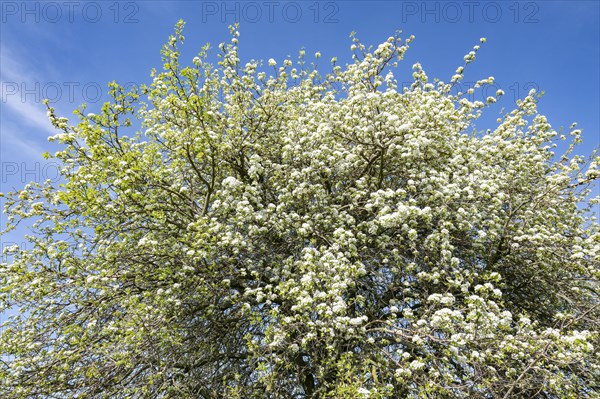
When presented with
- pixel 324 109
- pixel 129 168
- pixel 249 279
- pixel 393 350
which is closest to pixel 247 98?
pixel 324 109

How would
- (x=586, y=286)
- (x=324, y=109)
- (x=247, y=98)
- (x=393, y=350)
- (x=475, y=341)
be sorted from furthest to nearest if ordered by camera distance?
(x=247, y=98), (x=324, y=109), (x=586, y=286), (x=393, y=350), (x=475, y=341)

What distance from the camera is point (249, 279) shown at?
1023 centimetres

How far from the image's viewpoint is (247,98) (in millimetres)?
11703

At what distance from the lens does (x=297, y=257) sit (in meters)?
9.90

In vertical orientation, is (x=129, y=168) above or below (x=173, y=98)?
below

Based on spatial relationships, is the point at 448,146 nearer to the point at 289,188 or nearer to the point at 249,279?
the point at 289,188

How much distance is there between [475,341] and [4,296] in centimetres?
942

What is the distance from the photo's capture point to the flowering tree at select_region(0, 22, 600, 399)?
824 centimetres

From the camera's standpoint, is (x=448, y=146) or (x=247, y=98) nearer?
(x=448, y=146)

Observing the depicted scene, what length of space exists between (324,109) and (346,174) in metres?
1.55

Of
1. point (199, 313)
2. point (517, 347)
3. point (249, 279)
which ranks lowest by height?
point (517, 347)

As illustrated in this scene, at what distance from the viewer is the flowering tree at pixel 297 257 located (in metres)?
8.24

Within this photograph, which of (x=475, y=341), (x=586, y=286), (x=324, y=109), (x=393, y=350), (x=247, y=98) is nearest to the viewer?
(x=475, y=341)

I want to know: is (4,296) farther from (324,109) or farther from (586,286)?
(586,286)
